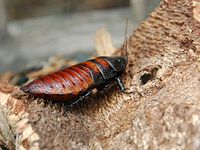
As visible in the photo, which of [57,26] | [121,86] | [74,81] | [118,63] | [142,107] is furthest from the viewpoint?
[57,26]

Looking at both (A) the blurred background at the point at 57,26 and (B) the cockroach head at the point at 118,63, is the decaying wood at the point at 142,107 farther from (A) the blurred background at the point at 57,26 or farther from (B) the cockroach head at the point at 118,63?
(A) the blurred background at the point at 57,26

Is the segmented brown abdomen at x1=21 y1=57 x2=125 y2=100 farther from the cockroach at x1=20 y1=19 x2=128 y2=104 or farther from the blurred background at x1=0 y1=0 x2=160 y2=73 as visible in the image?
the blurred background at x1=0 y1=0 x2=160 y2=73

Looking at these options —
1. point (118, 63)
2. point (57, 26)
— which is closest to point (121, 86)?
point (118, 63)

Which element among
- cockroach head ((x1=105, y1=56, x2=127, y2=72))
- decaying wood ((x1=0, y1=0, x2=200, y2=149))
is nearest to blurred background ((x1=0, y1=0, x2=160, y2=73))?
cockroach head ((x1=105, y1=56, x2=127, y2=72))

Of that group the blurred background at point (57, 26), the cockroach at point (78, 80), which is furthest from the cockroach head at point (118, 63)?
the blurred background at point (57, 26)

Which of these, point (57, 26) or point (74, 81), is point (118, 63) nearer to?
point (74, 81)
